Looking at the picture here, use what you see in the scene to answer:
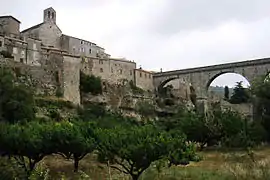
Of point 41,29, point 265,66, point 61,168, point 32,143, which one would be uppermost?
point 41,29

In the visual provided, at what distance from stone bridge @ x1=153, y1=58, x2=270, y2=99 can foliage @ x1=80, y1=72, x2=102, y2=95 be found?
47.8ft

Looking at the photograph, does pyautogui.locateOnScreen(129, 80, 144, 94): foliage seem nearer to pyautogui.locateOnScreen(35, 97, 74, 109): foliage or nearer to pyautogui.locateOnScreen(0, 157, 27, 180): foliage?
pyautogui.locateOnScreen(35, 97, 74, 109): foliage

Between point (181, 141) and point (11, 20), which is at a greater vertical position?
point (11, 20)

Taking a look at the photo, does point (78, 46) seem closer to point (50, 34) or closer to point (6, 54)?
point (50, 34)

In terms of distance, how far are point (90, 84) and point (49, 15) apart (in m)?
18.2

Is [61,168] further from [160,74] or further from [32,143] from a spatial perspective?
[160,74]

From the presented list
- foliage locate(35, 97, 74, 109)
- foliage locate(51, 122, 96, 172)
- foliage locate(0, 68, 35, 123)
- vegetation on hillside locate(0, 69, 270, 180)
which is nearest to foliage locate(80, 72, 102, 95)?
vegetation on hillside locate(0, 69, 270, 180)

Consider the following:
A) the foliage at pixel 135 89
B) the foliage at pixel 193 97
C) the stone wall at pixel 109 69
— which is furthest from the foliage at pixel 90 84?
the foliage at pixel 193 97

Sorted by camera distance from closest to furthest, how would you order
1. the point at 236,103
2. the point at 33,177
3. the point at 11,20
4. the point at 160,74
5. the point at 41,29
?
the point at 33,177, the point at 11,20, the point at 41,29, the point at 160,74, the point at 236,103

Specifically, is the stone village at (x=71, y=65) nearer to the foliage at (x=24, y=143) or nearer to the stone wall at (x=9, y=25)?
the stone wall at (x=9, y=25)

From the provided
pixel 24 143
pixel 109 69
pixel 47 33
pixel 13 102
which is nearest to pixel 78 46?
pixel 47 33

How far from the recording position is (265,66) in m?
51.5

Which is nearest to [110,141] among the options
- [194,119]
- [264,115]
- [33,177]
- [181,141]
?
[181,141]

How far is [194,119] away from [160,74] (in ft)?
72.3
